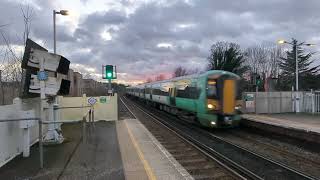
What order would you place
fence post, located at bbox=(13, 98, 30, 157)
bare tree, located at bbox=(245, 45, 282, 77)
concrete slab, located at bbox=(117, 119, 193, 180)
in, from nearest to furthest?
concrete slab, located at bbox=(117, 119, 193, 180) < fence post, located at bbox=(13, 98, 30, 157) < bare tree, located at bbox=(245, 45, 282, 77)

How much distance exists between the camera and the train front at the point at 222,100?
19.7 metres

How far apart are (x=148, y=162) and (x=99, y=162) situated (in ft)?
4.36

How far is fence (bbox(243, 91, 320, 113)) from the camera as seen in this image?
3070 centimetres

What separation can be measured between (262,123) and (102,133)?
26.7ft

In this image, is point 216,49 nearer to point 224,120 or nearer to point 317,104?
point 317,104

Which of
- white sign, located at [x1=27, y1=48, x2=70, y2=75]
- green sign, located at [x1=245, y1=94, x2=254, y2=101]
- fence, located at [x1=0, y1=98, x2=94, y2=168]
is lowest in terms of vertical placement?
fence, located at [x1=0, y1=98, x2=94, y2=168]

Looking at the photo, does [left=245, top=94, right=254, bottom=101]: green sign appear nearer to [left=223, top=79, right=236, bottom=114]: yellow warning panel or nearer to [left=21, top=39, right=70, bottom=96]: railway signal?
[left=223, top=79, right=236, bottom=114]: yellow warning panel

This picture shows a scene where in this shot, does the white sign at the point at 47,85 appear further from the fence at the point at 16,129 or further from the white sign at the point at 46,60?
the fence at the point at 16,129

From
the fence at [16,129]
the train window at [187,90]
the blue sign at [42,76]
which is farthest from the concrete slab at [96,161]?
the train window at [187,90]

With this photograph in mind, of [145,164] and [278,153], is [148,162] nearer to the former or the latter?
[145,164]

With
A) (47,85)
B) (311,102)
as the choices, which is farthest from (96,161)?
(311,102)

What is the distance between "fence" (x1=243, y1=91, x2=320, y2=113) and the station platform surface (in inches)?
Result: 648

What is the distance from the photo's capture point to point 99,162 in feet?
37.8

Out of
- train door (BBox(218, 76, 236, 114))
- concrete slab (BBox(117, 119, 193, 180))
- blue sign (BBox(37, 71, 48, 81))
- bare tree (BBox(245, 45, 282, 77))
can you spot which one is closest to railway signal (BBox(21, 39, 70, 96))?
blue sign (BBox(37, 71, 48, 81))
